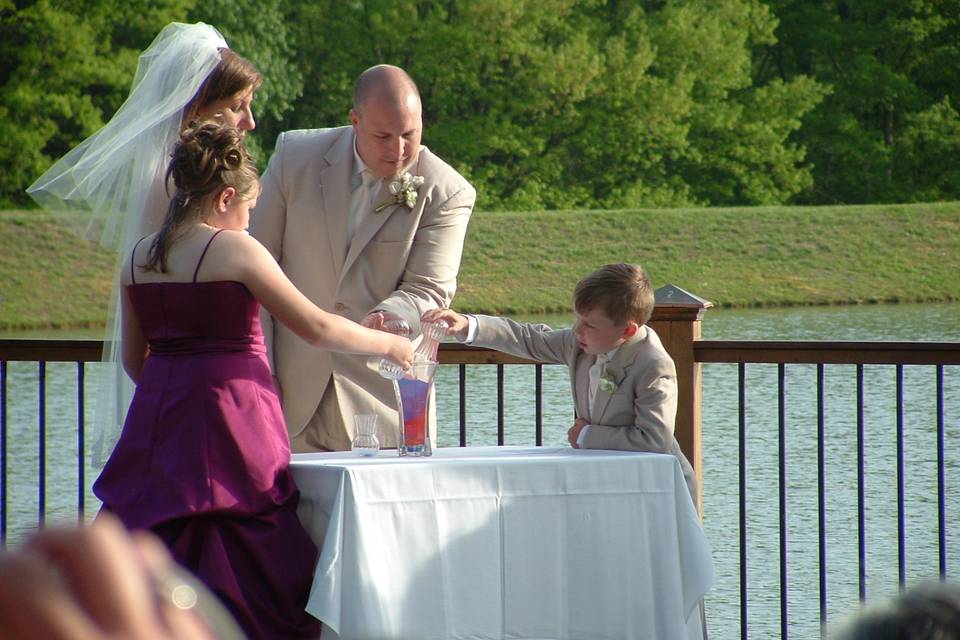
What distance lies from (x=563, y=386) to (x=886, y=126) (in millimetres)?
24449

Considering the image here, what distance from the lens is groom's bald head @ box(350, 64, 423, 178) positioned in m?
3.78

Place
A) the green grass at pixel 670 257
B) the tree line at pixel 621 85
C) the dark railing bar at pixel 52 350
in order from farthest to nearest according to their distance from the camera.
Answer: the tree line at pixel 621 85 → the green grass at pixel 670 257 → the dark railing bar at pixel 52 350

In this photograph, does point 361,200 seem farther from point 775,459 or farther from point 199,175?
point 775,459

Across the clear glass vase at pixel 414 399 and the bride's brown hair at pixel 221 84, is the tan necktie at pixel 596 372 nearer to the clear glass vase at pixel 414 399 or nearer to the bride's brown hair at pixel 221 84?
the clear glass vase at pixel 414 399

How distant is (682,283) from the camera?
25.8 meters

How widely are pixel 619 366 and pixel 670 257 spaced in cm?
2376

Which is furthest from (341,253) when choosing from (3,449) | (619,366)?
(3,449)

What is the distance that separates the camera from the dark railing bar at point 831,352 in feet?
14.2

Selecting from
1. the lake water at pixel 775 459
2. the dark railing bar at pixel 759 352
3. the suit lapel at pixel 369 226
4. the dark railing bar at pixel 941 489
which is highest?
the suit lapel at pixel 369 226

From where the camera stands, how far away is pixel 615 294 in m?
3.64

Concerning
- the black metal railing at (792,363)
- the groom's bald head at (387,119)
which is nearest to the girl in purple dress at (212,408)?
the groom's bald head at (387,119)

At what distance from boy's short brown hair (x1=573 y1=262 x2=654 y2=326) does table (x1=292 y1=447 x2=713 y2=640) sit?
382 millimetres

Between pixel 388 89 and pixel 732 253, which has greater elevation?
pixel 732 253

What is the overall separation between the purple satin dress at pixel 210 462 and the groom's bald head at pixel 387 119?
90 cm
